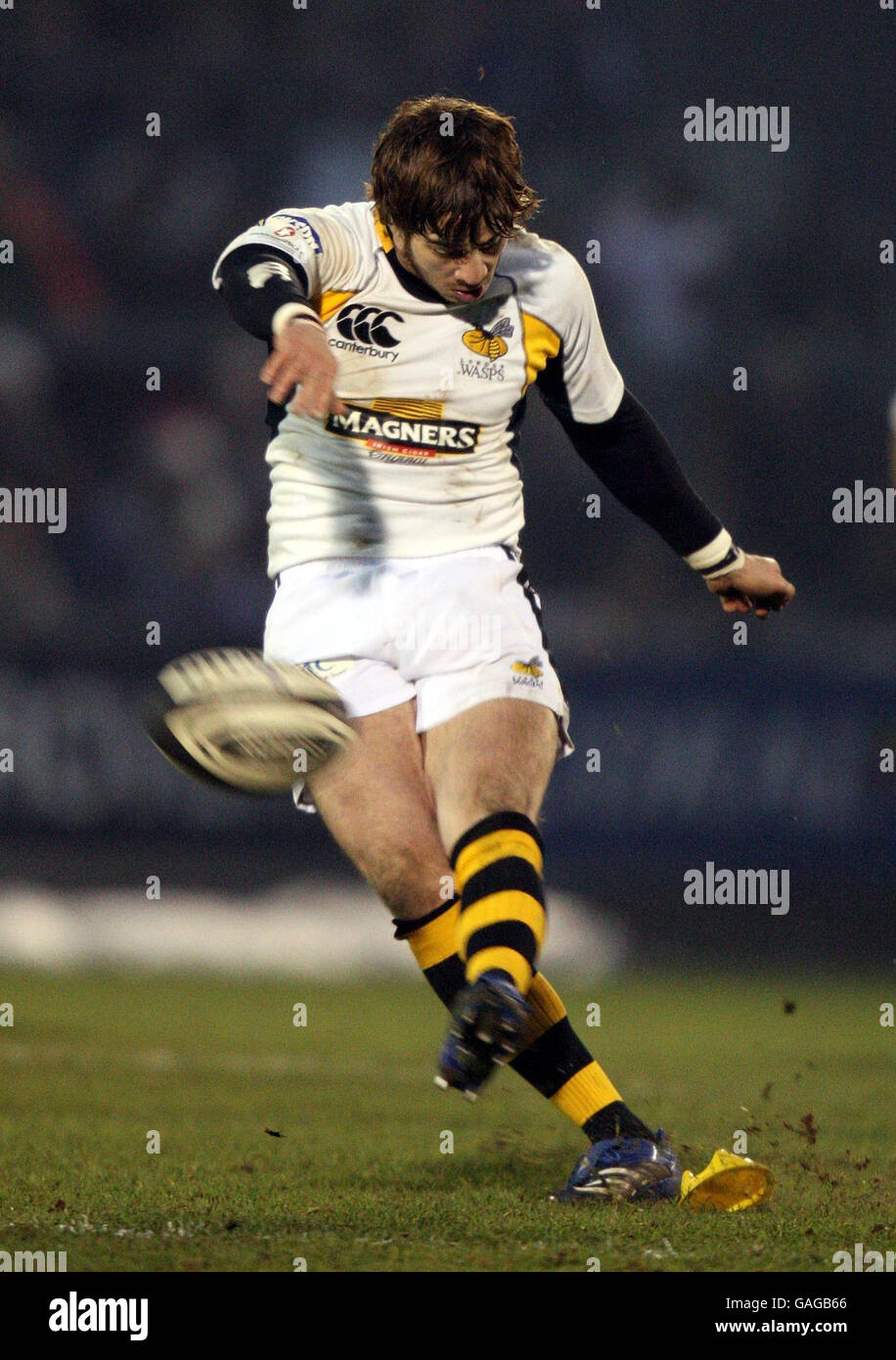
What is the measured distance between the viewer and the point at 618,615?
11.0 m

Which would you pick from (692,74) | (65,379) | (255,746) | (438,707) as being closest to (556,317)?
(438,707)

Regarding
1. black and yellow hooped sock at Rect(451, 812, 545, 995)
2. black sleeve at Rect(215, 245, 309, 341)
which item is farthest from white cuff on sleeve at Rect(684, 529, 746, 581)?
black sleeve at Rect(215, 245, 309, 341)

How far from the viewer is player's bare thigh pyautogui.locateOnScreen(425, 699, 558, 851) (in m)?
3.77

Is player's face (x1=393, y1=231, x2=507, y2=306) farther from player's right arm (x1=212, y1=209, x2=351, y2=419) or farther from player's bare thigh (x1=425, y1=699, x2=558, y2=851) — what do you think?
player's bare thigh (x1=425, y1=699, x2=558, y2=851)

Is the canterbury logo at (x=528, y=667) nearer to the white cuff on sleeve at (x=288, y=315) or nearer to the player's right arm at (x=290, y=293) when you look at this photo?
the player's right arm at (x=290, y=293)

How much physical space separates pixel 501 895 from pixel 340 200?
9.07 metres

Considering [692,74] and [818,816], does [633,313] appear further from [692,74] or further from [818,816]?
[818,816]

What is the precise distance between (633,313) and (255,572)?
2935 millimetres

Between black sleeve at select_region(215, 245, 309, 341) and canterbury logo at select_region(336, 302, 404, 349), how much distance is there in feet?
0.41

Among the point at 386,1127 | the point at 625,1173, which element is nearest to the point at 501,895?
the point at 625,1173

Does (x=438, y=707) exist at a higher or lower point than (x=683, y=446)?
lower

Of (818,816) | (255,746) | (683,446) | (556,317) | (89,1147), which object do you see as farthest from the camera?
(683,446)

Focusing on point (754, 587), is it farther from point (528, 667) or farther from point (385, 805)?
point (385, 805)
